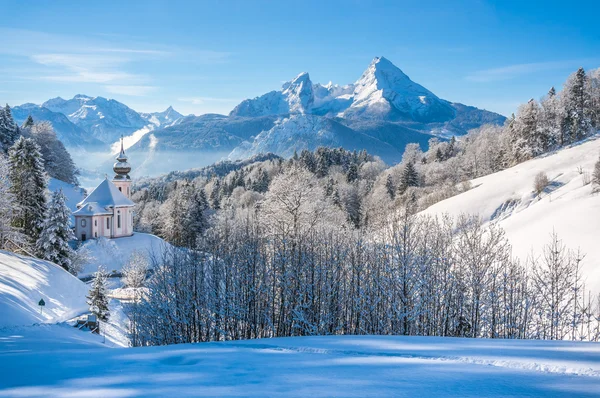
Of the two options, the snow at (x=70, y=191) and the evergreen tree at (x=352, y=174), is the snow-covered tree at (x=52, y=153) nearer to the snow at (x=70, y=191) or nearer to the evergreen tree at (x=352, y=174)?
the snow at (x=70, y=191)

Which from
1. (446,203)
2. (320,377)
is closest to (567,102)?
(446,203)

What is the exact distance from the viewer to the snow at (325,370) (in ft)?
15.6

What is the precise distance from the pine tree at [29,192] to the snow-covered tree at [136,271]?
326 inches

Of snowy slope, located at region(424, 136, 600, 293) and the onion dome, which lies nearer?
snowy slope, located at region(424, 136, 600, 293)

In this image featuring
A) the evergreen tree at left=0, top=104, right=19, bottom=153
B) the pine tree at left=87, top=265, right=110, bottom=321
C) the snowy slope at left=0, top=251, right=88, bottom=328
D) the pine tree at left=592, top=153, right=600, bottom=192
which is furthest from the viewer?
the evergreen tree at left=0, top=104, right=19, bottom=153

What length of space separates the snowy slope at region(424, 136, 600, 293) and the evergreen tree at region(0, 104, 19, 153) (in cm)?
6008

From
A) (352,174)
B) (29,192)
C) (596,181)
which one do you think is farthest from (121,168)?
(596,181)

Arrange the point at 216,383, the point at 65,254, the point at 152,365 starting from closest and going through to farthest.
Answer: the point at 216,383 < the point at 152,365 < the point at 65,254

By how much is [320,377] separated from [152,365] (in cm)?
271

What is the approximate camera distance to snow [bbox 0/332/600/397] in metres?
4.75

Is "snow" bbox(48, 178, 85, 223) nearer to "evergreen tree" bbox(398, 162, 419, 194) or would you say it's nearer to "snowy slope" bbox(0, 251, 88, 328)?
"snowy slope" bbox(0, 251, 88, 328)

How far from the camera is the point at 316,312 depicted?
17.0 meters

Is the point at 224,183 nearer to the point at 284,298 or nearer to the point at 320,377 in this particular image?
the point at 284,298

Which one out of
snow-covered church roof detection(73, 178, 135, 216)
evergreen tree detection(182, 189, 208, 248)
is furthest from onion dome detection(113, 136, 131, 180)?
evergreen tree detection(182, 189, 208, 248)
